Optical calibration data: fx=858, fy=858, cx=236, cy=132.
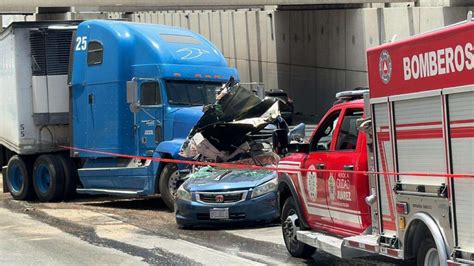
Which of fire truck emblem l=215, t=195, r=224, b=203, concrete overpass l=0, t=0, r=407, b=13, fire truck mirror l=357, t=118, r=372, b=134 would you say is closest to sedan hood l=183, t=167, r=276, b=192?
fire truck emblem l=215, t=195, r=224, b=203

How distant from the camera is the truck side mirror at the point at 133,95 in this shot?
56.5ft

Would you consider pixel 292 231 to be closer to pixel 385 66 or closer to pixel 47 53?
pixel 385 66

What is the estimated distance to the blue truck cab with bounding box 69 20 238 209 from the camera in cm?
1702

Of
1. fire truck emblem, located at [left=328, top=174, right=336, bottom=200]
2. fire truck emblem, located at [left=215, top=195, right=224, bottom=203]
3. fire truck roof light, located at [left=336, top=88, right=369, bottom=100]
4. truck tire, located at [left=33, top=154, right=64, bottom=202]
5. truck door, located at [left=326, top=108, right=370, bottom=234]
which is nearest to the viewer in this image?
truck door, located at [left=326, top=108, right=370, bottom=234]

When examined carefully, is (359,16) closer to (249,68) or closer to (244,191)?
(249,68)

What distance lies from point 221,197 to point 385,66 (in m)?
6.12

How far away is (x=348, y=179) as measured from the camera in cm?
921

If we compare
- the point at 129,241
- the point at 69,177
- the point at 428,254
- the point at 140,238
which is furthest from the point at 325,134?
the point at 69,177

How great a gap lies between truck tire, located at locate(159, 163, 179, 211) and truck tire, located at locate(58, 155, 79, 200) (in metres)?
3.70

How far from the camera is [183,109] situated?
1697 centimetres

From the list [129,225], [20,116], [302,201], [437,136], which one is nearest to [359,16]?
[20,116]

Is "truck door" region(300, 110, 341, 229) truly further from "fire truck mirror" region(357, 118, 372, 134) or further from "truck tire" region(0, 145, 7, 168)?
"truck tire" region(0, 145, 7, 168)

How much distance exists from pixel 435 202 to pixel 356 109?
7.88 ft

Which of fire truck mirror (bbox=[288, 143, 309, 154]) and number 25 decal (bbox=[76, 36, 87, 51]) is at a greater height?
number 25 decal (bbox=[76, 36, 87, 51])
